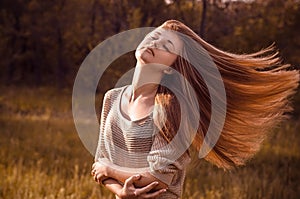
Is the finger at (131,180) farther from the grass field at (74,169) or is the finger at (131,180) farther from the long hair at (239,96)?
the grass field at (74,169)

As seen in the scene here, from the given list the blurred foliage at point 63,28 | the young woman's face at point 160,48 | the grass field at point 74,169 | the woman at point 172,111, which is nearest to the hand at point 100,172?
the woman at point 172,111

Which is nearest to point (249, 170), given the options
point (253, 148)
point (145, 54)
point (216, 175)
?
point (216, 175)

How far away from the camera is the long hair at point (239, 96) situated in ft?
6.65

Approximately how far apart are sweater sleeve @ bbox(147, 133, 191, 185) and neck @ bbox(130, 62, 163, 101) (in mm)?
156

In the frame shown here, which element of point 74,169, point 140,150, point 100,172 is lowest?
point 74,169

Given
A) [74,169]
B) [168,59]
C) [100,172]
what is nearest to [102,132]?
[100,172]

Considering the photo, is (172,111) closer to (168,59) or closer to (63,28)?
(168,59)

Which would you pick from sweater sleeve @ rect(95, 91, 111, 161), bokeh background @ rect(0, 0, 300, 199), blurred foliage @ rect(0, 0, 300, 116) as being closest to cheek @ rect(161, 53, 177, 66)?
sweater sleeve @ rect(95, 91, 111, 161)

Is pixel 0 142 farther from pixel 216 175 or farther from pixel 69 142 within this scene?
pixel 216 175

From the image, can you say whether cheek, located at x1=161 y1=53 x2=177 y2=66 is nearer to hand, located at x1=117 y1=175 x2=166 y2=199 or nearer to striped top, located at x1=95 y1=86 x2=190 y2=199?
striped top, located at x1=95 y1=86 x2=190 y2=199

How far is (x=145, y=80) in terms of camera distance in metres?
1.96

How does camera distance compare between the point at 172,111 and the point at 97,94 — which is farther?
the point at 97,94

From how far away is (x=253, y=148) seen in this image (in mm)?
2221

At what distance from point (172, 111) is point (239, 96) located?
324 mm
